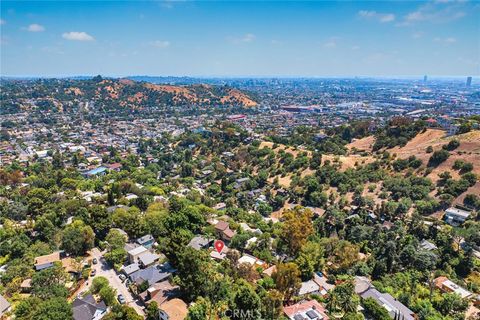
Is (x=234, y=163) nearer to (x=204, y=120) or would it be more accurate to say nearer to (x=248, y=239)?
(x=248, y=239)

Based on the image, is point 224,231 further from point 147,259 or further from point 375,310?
point 375,310

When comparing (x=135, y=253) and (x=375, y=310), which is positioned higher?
(x=135, y=253)

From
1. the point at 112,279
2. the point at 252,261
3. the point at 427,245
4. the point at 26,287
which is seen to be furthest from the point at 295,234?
the point at 26,287

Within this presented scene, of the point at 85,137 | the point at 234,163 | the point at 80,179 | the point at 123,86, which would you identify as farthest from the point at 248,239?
the point at 123,86

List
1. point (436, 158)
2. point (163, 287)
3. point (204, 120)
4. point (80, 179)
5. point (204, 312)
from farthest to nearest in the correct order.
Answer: point (204, 120) < point (80, 179) < point (436, 158) < point (163, 287) < point (204, 312)

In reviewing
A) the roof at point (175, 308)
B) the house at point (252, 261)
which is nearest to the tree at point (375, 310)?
the house at point (252, 261)

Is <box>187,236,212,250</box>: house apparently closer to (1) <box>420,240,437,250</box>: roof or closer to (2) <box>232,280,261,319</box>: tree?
(2) <box>232,280,261,319</box>: tree
